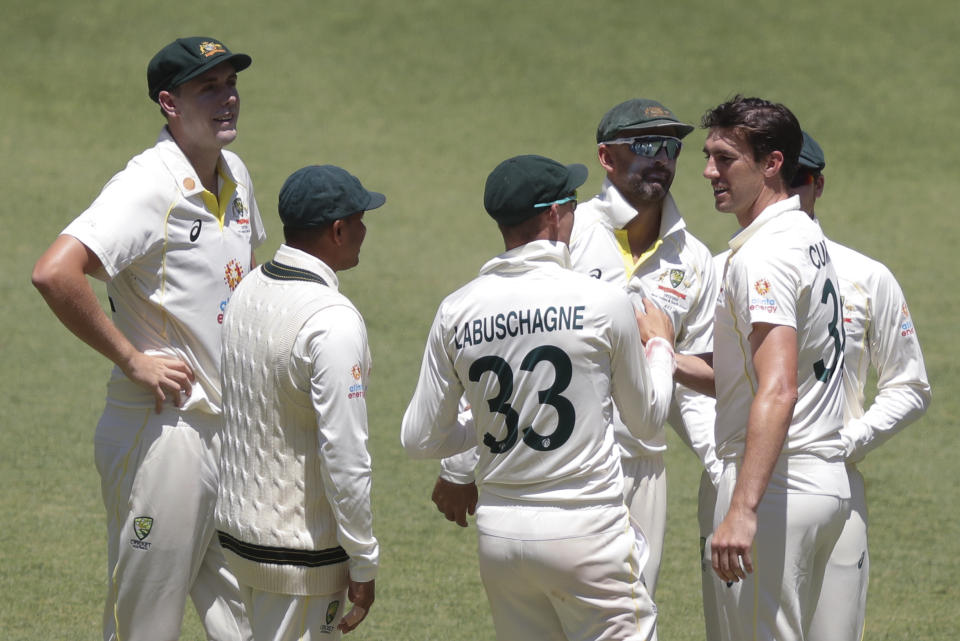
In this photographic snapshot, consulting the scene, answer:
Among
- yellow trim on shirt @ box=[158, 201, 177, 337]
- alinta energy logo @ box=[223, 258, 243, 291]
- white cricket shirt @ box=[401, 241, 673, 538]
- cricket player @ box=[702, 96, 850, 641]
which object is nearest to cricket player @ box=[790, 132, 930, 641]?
cricket player @ box=[702, 96, 850, 641]

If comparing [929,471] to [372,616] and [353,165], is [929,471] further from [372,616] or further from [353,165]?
[353,165]

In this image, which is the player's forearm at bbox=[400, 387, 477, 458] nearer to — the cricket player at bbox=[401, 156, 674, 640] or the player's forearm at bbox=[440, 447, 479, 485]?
the cricket player at bbox=[401, 156, 674, 640]

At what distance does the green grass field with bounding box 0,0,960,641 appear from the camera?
730 cm

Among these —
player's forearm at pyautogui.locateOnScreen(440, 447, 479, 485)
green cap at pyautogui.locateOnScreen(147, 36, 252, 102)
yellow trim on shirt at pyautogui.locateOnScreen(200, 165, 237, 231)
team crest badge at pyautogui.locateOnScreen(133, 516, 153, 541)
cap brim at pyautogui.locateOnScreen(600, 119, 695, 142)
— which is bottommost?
team crest badge at pyautogui.locateOnScreen(133, 516, 153, 541)

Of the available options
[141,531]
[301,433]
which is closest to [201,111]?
[301,433]

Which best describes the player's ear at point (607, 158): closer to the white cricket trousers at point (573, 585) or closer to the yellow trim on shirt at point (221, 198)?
the yellow trim on shirt at point (221, 198)

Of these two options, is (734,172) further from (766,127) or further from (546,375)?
(546,375)

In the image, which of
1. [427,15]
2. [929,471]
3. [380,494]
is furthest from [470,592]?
[427,15]

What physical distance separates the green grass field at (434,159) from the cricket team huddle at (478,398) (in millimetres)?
1956

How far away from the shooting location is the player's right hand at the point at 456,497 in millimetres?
4699

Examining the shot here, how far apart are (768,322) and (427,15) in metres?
19.5

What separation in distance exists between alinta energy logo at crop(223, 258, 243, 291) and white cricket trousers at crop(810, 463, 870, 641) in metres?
2.45

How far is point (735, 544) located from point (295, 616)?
55.8 inches

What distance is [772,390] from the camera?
12.8 ft
